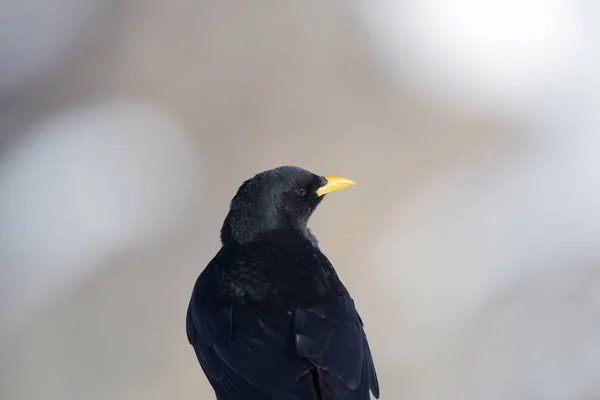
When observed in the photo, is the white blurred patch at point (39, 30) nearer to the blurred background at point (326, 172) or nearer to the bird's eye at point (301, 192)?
the blurred background at point (326, 172)

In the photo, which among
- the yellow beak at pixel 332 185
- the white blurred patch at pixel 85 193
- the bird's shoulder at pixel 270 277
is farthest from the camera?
the white blurred patch at pixel 85 193

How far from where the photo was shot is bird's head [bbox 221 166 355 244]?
457 centimetres

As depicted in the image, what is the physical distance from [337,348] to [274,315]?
0.36m

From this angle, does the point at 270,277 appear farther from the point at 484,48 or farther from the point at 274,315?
the point at 484,48

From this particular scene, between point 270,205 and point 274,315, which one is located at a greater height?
point 270,205

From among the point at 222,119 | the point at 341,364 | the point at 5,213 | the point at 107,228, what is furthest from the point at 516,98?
the point at 341,364

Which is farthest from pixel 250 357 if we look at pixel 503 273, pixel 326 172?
pixel 326 172

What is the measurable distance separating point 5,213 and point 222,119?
146 inches

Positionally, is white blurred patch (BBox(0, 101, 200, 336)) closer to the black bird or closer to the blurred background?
the blurred background

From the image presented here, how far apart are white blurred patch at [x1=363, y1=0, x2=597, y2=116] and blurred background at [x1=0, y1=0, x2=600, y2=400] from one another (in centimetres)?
4

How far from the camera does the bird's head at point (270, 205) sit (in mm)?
4566

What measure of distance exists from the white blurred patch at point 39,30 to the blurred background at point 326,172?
4 centimetres

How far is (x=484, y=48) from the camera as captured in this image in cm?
1288

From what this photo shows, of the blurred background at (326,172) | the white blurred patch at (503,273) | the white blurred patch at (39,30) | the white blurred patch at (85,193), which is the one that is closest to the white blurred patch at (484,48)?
the blurred background at (326,172)
